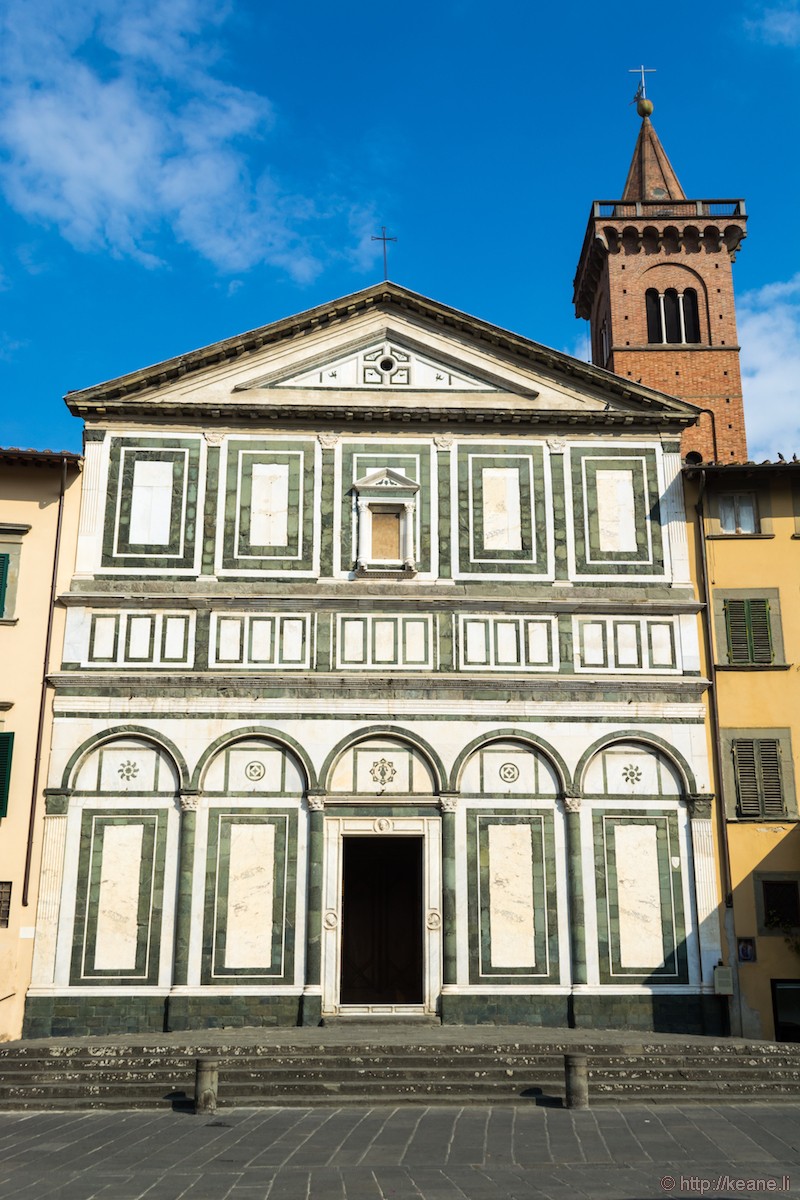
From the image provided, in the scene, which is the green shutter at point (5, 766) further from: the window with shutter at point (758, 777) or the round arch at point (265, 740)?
the window with shutter at point (758, 777)

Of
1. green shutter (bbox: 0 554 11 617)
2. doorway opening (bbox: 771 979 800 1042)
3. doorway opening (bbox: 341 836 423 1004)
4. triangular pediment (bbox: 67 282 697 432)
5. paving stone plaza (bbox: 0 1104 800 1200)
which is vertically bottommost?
paving stone plaza (bbox: 0 1104 800 1200)

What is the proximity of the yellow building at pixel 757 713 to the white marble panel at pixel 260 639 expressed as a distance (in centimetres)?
780

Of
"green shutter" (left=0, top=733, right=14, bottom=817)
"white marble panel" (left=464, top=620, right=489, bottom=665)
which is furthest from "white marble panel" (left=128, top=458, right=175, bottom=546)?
"white marble panel" (left=464, top=620, right=489, bottom=665)

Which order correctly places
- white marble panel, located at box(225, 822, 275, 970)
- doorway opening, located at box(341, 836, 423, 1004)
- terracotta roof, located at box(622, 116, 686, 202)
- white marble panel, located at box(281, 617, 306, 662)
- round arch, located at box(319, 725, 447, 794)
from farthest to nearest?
terracotta roof, located at box(622, 116, 686, 202), doorway opening, located at box(341, 836, 423, 1004), white marble panel, located at box(281, 617, 306, 662), round arch, located at box(319, 725, 447, 794), white marble panel, located at box(225, 822, 275, 970)

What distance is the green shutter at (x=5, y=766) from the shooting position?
1891 centimetres

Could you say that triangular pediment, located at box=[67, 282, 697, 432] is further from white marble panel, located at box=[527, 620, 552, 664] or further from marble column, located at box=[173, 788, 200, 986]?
marble column, located at box=[173, 788, 200, 986]

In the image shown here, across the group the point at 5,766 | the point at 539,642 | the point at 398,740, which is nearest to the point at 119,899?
the point at 5,766

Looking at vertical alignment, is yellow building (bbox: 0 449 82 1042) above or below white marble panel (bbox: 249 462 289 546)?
below

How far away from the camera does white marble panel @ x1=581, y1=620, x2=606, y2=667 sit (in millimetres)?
20078

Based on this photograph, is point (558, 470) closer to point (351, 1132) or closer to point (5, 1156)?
point (351, 1132)

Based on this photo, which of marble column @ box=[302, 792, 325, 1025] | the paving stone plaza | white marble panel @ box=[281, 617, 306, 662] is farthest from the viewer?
white marble panel @ box=[281, 617, 306, 662]

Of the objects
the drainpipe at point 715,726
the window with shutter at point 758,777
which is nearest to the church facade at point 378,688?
the drainpipe at point 715,726

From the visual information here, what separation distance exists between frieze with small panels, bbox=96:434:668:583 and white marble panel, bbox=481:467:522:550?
0.06ft

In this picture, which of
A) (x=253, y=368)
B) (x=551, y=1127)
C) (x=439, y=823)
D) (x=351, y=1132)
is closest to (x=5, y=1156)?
(x=351, y=1132)
